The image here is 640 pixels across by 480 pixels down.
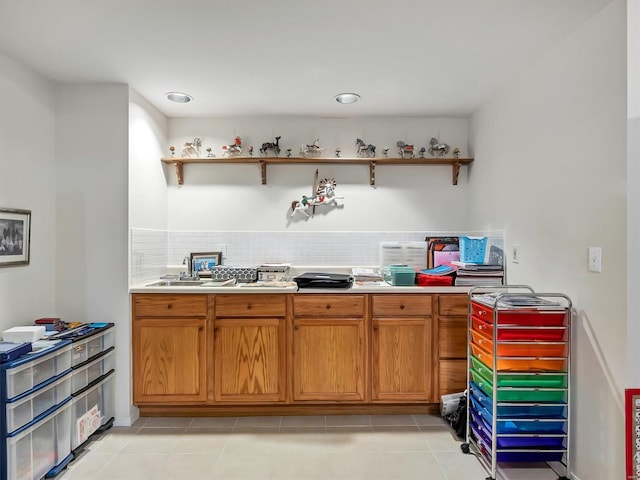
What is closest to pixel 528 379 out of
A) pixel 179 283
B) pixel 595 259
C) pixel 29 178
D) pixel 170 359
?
pixel 595 259

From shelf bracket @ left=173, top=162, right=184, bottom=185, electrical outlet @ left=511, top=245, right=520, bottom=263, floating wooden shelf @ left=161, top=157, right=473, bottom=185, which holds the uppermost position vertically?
floating wooden shelf @ left=161, top=157, right=473, bottom=185

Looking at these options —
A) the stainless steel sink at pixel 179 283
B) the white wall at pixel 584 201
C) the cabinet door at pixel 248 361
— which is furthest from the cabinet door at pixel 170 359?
the white wall at pixel 584 201

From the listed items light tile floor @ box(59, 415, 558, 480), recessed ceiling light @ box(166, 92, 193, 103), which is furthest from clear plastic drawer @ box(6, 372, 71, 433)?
recessed ceiling light @ box(166, 92, 193, 103)

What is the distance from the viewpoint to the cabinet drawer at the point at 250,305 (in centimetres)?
273

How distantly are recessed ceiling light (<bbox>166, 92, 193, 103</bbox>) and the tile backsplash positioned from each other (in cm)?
108

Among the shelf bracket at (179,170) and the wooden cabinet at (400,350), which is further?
the shelf bracket at (179,170)

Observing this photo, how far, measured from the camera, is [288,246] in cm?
341

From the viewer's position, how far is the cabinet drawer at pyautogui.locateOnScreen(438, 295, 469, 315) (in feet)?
9.04

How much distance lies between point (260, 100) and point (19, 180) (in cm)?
166

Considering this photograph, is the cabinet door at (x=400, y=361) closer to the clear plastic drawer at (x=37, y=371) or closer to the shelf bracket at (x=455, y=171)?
the shelf bracket at (x=455, y=171)

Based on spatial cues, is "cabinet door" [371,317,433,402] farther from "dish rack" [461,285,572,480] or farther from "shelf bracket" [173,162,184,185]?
"shelf bracket" [173,162,184,185]

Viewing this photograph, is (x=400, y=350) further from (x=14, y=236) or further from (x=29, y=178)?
(x=29, y=178)

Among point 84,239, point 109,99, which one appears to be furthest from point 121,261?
point 109,99

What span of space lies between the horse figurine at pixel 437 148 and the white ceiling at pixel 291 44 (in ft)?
1.44
